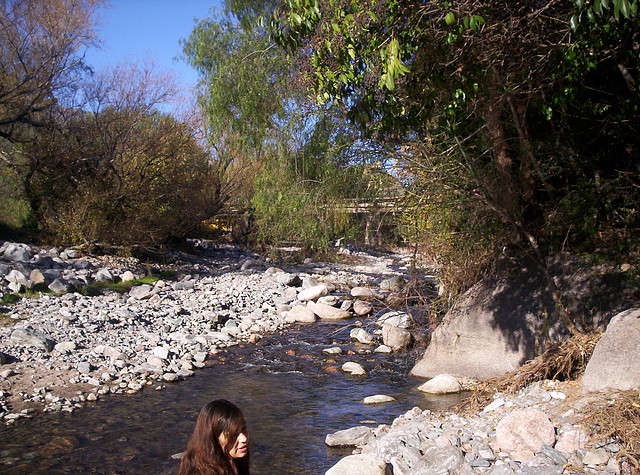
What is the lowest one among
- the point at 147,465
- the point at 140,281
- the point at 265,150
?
the point at 147,465

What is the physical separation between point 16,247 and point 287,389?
9952 millimetres

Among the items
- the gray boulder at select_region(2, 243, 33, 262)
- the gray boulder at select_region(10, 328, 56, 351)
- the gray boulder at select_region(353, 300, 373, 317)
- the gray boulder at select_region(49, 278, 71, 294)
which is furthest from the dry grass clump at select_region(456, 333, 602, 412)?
the gray boulder at select_region(2, 243, 33, 262)

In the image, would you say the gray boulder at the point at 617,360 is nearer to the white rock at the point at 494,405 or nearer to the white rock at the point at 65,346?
the white rock at the point at 494,405

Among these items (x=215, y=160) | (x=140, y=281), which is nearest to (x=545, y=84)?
(x=140, y=281)

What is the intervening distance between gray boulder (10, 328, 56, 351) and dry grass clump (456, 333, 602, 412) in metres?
6.35

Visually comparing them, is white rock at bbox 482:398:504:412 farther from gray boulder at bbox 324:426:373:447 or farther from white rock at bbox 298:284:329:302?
white rock at bbox 298:284:329:302

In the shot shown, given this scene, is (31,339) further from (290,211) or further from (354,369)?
(290,211)

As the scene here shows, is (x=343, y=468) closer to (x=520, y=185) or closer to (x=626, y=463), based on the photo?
(x=626, y=463)

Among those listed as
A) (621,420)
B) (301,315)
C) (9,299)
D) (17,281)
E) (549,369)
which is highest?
(17,281)

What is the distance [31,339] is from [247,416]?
404cm

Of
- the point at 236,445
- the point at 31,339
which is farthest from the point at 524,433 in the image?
the point at 31,339

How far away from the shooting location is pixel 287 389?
8.97 m

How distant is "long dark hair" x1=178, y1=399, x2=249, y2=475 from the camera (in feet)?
9.57

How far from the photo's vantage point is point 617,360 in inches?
228
